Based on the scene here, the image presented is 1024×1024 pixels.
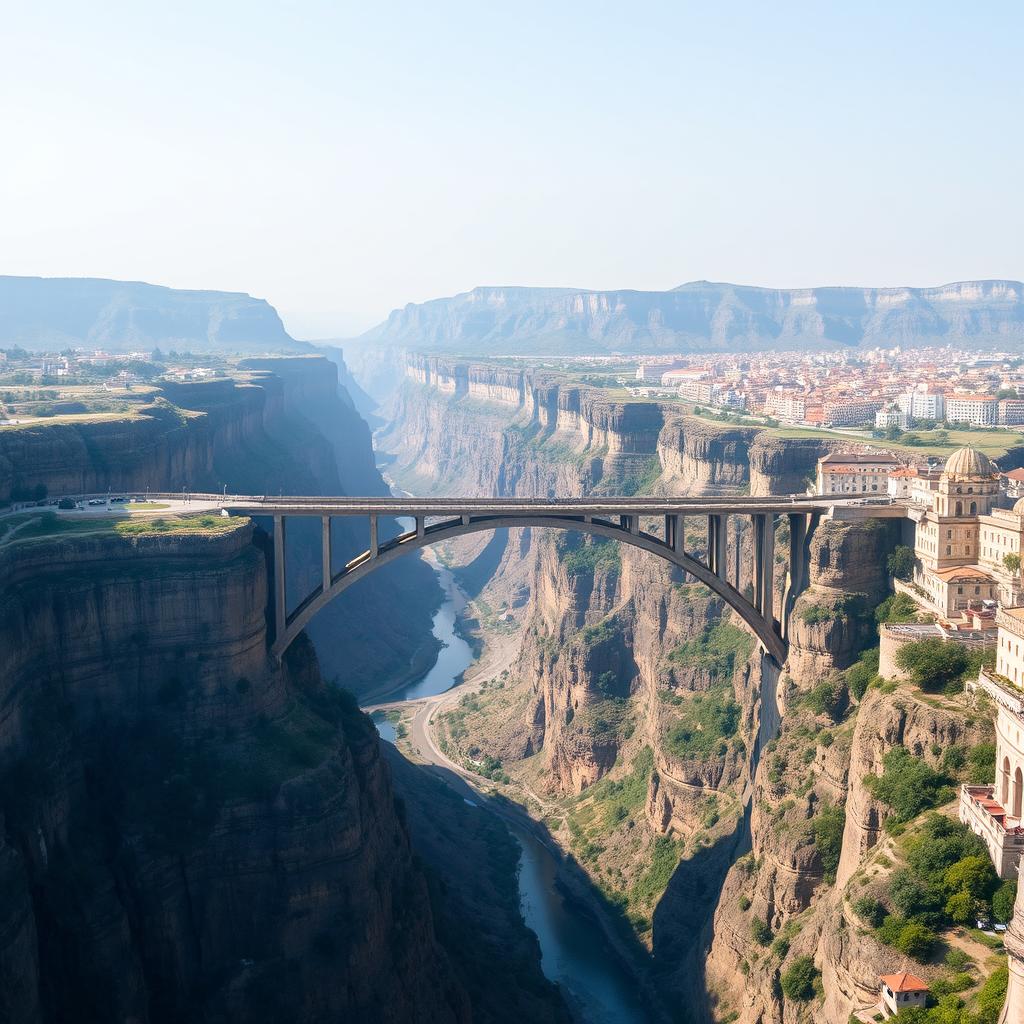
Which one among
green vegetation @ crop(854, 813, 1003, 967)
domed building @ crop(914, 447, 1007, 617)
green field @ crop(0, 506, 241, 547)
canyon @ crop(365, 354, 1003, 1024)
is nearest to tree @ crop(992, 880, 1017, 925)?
green vegetation @ crop(854, 813, 1003, 967)

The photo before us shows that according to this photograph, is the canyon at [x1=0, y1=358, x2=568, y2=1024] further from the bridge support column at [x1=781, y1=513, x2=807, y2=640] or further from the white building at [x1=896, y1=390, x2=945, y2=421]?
the white building at [x1=896, y1=390, x2=945, y2=421]

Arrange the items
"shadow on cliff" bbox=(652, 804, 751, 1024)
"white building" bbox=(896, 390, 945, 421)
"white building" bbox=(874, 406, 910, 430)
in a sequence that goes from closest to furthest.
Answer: "shadow on cliff" bbox=(652, 804, 751, 1024), "white building" bbox=(874, 406, 910, 430), "white building" bbox=(896, 390, 945, 421)

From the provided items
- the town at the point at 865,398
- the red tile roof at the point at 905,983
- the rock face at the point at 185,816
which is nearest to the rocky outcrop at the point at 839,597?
the red tile roof at the point at 905,983

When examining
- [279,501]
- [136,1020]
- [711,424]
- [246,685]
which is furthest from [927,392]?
[136,1020]

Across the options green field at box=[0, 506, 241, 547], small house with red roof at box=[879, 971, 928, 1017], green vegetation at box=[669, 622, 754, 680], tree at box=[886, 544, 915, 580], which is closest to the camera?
small house with red roof at box=[879, 971, 928, 1017]

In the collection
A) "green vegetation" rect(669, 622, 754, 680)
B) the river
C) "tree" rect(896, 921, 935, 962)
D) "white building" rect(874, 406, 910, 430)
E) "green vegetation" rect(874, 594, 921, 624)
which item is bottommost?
the river

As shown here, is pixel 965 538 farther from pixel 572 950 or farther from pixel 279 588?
pixel 279 588
